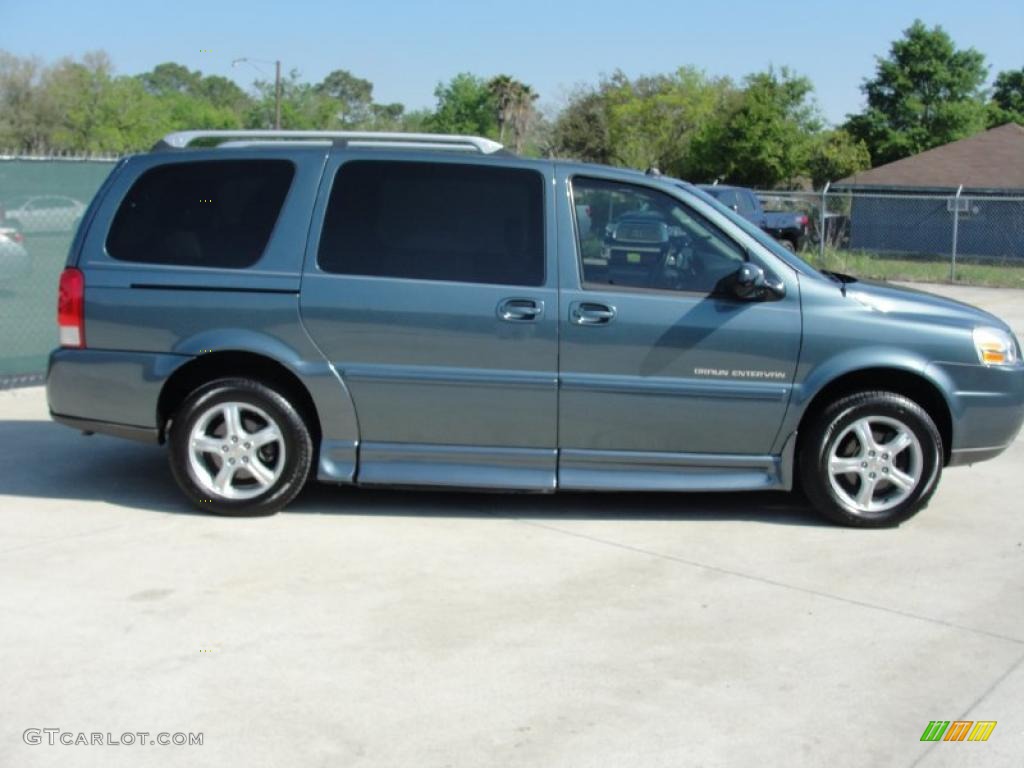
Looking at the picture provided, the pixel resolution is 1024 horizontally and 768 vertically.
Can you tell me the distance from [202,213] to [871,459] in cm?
375

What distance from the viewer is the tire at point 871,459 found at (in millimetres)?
6246

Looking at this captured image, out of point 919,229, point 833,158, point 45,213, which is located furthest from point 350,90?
point 45,213

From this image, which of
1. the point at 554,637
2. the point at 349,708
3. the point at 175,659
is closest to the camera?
the point at 349,708

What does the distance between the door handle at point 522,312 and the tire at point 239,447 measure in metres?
1.20

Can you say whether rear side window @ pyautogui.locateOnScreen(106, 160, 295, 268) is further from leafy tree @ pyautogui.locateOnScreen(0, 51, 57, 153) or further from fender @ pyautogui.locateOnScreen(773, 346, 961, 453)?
leafy tree @ pyautogui.locateOnScreen(0, 51, 57, 153)

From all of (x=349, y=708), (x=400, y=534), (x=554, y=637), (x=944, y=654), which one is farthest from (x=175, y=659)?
(x=944, y=654)

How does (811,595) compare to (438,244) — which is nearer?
(811,595)

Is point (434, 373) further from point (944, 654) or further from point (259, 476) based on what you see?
point (944, 654)

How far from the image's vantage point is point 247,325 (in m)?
6.19

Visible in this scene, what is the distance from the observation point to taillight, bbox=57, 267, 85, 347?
6293 millimetres

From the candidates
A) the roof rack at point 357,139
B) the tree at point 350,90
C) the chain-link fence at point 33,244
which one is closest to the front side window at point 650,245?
the roof rack at point 357,139

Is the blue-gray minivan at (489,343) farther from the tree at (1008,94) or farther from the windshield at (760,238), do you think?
the tree at (1008,94)

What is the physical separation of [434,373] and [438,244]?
0.67 meters

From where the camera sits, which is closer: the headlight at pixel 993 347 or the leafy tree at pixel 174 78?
the headlight at pixel 993 347
